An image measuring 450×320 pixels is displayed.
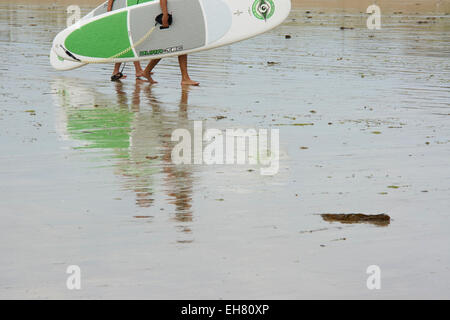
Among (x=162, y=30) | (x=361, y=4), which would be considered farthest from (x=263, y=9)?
(x=361, y=4)

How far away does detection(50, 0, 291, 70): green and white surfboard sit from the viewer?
56.1ft

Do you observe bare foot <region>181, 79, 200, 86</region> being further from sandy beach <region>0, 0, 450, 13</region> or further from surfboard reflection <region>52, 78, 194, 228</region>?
sandy beach <region>0, 0, 450, 13</region>

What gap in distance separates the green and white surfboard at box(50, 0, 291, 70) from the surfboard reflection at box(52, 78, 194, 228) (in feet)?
2.35

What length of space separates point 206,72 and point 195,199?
10.5 metres

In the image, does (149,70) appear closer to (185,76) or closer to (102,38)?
(185,76)

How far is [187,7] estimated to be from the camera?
17.0 m

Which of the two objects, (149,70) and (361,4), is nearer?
(149,70)

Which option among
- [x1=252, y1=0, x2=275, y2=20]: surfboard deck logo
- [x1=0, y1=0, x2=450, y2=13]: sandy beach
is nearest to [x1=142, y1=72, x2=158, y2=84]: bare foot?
[x1=252, y1=0, x2=275, y2=20]: surfboard deck logo

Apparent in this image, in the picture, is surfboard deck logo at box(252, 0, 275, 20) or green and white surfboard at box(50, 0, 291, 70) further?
surfboard deck logo at box(252, 0, 275, 20)

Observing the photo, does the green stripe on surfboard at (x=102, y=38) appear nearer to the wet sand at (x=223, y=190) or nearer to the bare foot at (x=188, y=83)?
the wet sand at (x=223, y=190)

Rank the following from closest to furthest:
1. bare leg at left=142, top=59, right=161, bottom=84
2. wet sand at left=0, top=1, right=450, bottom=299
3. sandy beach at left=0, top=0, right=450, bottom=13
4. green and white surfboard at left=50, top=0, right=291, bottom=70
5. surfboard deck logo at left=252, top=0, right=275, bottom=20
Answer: wet sand at left=0, top=1, right=450, bottom=299 < green and white surfboard at left=50, top=0, right=291, bottom=70 < bare leg at left=142, top=59, right=161, bottom=84 < surfboard deck logo at left=252, top=0, right=275, bottom=20 < sandy beach at left=0, top=0, right=450, bottom=13

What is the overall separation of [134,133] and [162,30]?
5640 mm

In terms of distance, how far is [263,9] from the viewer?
17.8 m

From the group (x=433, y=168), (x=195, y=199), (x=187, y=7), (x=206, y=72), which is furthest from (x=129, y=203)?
(x=206, y=72)
